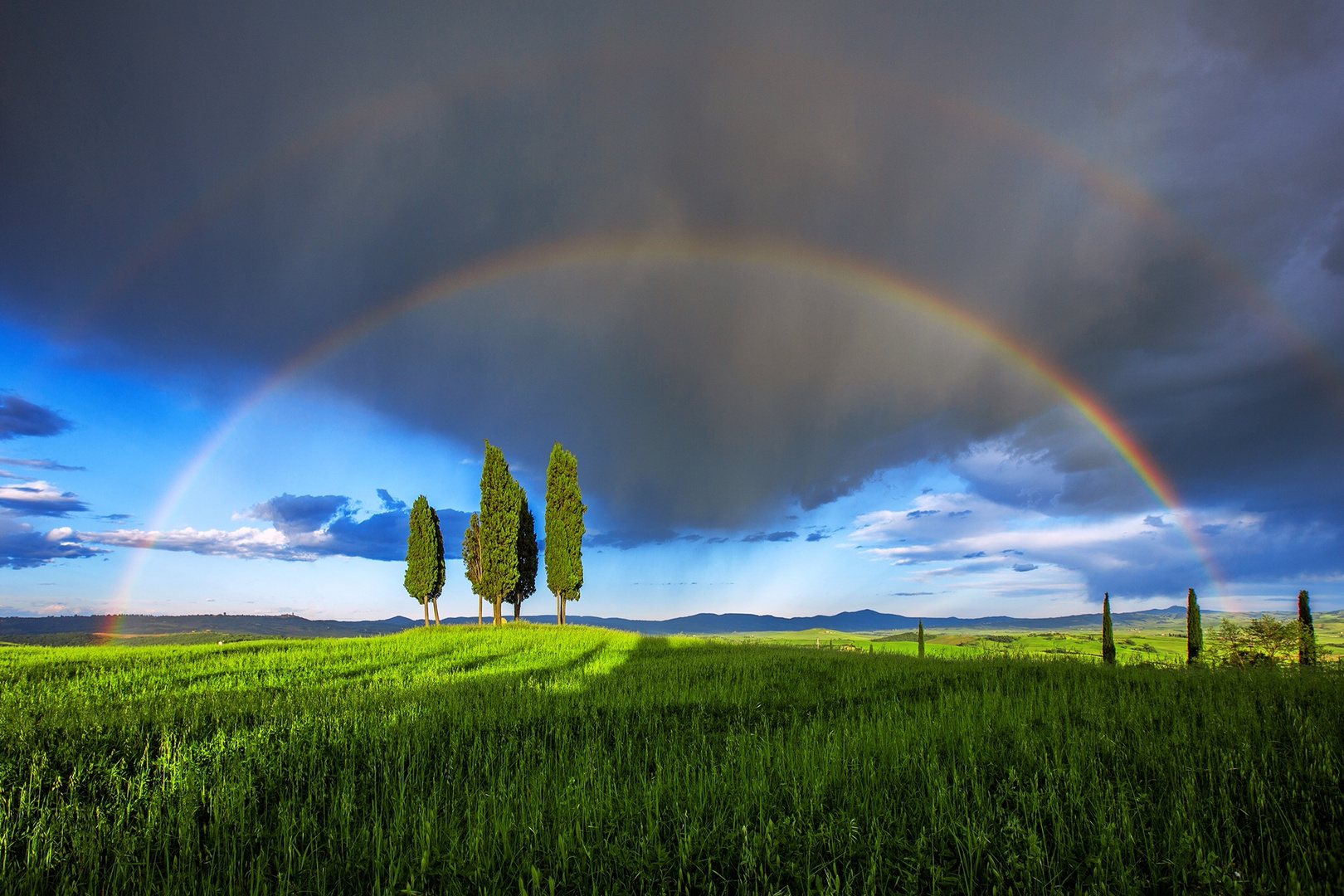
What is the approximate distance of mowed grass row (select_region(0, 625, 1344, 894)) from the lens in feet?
12.2

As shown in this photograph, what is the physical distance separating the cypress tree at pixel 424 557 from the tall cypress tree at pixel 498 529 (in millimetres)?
6743

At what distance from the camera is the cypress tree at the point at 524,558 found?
45344 mm

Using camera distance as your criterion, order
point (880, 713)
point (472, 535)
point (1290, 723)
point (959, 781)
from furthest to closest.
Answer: point (472, 535)
point (880, 713)
point (1290, 723)
point (959, 781)

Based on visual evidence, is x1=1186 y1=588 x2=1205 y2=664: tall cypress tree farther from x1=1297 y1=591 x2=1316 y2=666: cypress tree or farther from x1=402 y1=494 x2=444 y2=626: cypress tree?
x1=402 y1=494 x2=444 y2=626: cypress tree

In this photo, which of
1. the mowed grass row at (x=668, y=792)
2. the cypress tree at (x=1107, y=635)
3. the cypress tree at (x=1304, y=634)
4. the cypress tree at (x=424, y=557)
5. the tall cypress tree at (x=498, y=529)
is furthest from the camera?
the cypress tree at (x=424, y=557)

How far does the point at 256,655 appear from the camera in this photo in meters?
18.9

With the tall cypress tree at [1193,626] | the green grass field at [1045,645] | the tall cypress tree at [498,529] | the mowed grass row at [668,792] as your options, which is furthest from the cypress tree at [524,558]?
the tall cypress tree at [1193,626]

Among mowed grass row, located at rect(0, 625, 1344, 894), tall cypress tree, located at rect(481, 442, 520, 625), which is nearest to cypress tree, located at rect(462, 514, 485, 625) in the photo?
tall cypress tree, located at rect(481, 442, 520, 625)

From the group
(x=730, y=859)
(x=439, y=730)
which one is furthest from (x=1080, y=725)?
(x=439, y=730)

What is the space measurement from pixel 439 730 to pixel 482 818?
4044 millimetres

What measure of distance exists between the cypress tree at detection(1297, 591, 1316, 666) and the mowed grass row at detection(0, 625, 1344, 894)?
17.5 meters

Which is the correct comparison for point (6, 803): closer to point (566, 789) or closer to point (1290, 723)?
point (566, 789)

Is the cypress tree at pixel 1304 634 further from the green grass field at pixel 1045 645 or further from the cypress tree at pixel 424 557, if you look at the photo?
the cypress tree at pixel 424 557

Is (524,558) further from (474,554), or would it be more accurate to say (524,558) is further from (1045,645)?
(1045,645)
